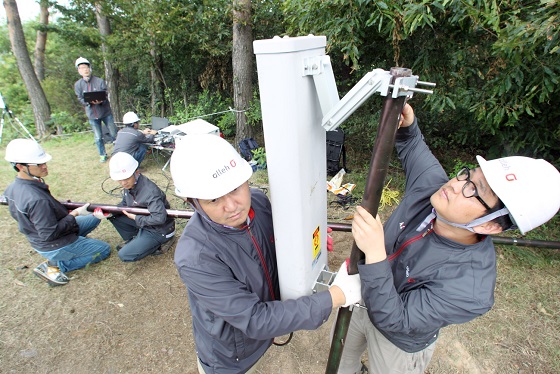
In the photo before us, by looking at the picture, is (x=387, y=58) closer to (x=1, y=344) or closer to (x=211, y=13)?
(x=211, y=13)

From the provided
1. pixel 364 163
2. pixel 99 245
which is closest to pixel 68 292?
pixel 99 245

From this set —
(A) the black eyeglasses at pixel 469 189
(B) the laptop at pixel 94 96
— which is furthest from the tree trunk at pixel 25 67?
(A) the black eyeglasses at pixel 469 189

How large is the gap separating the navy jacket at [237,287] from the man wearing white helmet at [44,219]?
9.32 ft

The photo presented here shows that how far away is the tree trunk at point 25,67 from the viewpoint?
929cm

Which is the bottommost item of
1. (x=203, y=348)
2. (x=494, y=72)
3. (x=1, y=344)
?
(x=1, y=344)

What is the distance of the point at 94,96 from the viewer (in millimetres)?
7277

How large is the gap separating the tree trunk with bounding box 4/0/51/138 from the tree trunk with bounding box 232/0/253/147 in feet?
26.4

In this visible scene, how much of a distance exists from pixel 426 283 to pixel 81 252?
418 centimetres

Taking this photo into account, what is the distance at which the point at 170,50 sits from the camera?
28.1 ft

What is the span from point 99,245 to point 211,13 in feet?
21.0

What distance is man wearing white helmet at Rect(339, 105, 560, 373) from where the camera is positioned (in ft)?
3.79

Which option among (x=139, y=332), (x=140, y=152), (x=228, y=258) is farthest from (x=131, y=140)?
(x=228, y=258)

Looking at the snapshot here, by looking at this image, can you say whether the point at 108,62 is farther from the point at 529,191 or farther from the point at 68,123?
the point at 529,191

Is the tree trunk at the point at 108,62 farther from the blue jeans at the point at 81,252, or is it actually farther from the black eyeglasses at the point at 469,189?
the black eyeglasses at the point at 469,189
